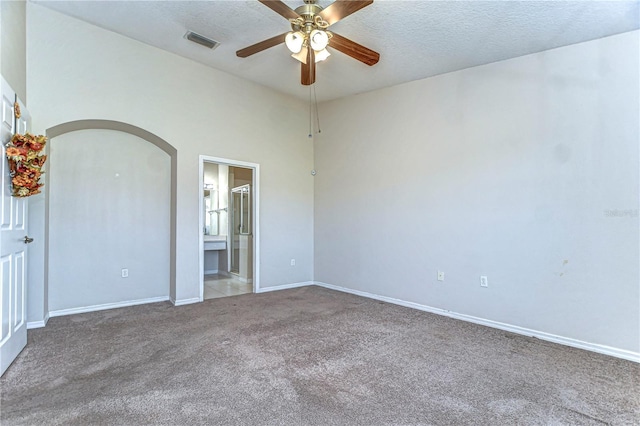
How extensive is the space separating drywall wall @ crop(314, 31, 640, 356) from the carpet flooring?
1.54 ft

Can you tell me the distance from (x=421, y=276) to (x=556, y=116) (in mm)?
2341

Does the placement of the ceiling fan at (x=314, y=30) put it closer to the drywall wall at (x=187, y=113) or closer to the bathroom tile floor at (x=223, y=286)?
the drywall wall at (x=187, y=113)

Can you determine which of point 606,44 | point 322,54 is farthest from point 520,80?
point 322,54

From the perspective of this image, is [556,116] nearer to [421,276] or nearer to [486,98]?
[486,98]

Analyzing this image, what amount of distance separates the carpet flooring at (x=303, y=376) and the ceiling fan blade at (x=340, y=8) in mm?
2699

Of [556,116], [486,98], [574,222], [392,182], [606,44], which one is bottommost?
[574,222]

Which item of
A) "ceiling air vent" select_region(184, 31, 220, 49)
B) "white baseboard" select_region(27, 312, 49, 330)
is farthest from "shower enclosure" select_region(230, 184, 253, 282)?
"white baseboard" select_region(27, 312, 49, 330)

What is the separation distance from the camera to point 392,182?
4.64 meters

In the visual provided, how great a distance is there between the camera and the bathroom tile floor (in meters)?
5.01

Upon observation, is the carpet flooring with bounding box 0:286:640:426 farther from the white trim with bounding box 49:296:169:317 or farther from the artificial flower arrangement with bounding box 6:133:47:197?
the artificial flower arrangement with bounding box 6:133:47:197

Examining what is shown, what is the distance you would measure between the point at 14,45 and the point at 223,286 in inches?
159

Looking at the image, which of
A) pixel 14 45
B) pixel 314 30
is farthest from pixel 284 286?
pixel 14 45

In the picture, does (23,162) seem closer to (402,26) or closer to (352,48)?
(352,48)

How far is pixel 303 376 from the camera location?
7.84ft
